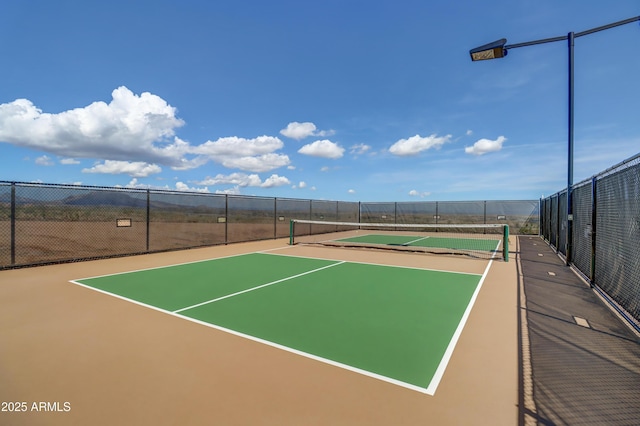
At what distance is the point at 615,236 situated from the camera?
5.30 meters

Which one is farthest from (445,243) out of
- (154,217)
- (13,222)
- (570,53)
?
(13,222)

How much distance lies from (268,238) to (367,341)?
13034mm

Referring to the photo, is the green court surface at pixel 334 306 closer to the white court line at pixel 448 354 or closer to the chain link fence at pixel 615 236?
the white court line at pixel 448 354

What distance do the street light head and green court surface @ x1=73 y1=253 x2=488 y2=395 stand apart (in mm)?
5711

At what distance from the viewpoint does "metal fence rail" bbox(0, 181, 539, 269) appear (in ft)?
30.3

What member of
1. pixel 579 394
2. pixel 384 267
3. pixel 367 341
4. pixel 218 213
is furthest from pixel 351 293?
pixel 218 213

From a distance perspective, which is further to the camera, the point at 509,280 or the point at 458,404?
the point at 509,280

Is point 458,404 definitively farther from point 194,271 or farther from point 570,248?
point 570,248

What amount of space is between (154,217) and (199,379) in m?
10.7

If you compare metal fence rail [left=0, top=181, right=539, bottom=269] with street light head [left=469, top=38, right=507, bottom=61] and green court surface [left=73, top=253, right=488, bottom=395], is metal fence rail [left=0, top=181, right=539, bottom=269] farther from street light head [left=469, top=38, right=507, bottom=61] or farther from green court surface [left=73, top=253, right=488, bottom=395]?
street light head [left=469, top=38, right=507, bottom=61]

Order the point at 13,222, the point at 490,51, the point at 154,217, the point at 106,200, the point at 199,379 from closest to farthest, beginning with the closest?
the point at 199,379
the point at 490,51
the point at 13,222
the point at 106,200
the point at 154,217

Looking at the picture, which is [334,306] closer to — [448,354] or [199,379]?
[448,354]

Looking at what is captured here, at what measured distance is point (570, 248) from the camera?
29.6 feet

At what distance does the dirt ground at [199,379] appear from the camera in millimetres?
2424
